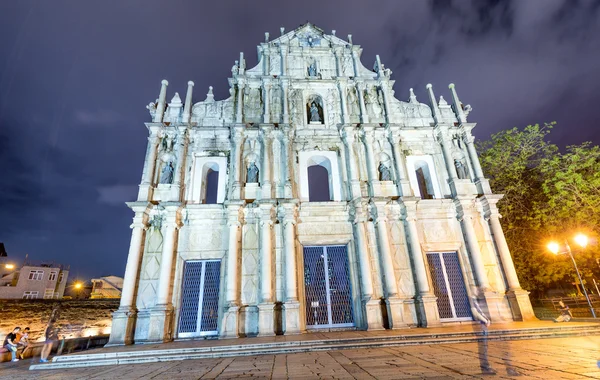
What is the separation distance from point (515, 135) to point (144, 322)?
23241 millimetres

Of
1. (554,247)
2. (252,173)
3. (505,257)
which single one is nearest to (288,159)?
(252,173)

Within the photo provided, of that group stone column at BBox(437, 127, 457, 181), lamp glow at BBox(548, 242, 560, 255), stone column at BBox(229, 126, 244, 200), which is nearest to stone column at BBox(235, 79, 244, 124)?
stone column at BBox(229, 126, 244, 200)

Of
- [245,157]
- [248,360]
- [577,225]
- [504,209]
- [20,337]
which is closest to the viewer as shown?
[248,360]

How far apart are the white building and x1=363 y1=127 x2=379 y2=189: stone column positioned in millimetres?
58

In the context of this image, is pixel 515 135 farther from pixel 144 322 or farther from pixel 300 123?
pixel 144 322

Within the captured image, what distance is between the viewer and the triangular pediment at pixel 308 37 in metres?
17.6

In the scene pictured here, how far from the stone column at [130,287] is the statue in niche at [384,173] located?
36.6ft

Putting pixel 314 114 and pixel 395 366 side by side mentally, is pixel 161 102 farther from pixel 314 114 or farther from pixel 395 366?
pixel 395 366

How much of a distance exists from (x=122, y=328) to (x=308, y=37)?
1800cm

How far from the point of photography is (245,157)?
46.6 ft

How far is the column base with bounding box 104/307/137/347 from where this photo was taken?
410 inches

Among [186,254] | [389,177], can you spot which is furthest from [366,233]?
[186,254]

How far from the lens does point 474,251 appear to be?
502 inches

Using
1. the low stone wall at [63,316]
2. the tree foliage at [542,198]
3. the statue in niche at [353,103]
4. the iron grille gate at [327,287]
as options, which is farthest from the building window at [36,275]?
the tree foliage at [542,198]
